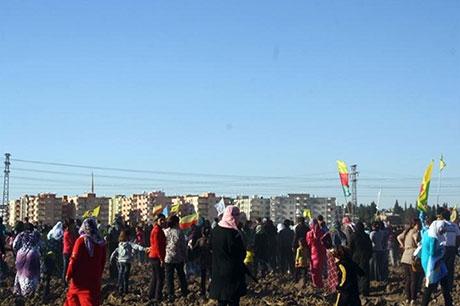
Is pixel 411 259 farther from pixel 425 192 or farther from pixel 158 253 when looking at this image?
pixel 425 192

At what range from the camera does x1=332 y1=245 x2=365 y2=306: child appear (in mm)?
10469

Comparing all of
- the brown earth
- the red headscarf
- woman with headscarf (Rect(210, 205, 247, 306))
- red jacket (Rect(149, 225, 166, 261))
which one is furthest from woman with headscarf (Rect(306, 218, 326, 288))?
the red headscarf

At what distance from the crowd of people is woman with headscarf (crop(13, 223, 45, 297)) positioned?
0.02m

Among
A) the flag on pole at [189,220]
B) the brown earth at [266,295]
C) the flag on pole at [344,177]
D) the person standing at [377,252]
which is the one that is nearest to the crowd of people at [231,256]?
the person standing at [377,252]

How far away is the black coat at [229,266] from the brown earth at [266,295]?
4018mm

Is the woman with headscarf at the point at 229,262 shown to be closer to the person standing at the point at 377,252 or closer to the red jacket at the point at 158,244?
the red jacket at the point at 158,244

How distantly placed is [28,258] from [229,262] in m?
7.29

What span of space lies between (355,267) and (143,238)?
15586mm

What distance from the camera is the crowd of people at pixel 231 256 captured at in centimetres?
1019

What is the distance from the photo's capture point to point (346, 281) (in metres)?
10.5

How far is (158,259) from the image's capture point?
14961 millimetres

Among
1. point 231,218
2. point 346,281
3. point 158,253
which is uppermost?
point 231,218

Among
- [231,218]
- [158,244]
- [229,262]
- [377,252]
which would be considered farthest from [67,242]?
[231,218]

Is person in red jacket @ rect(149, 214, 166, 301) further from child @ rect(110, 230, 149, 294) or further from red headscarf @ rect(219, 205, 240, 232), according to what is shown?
red headscarf @ rect(219, 205, 240, 232)
